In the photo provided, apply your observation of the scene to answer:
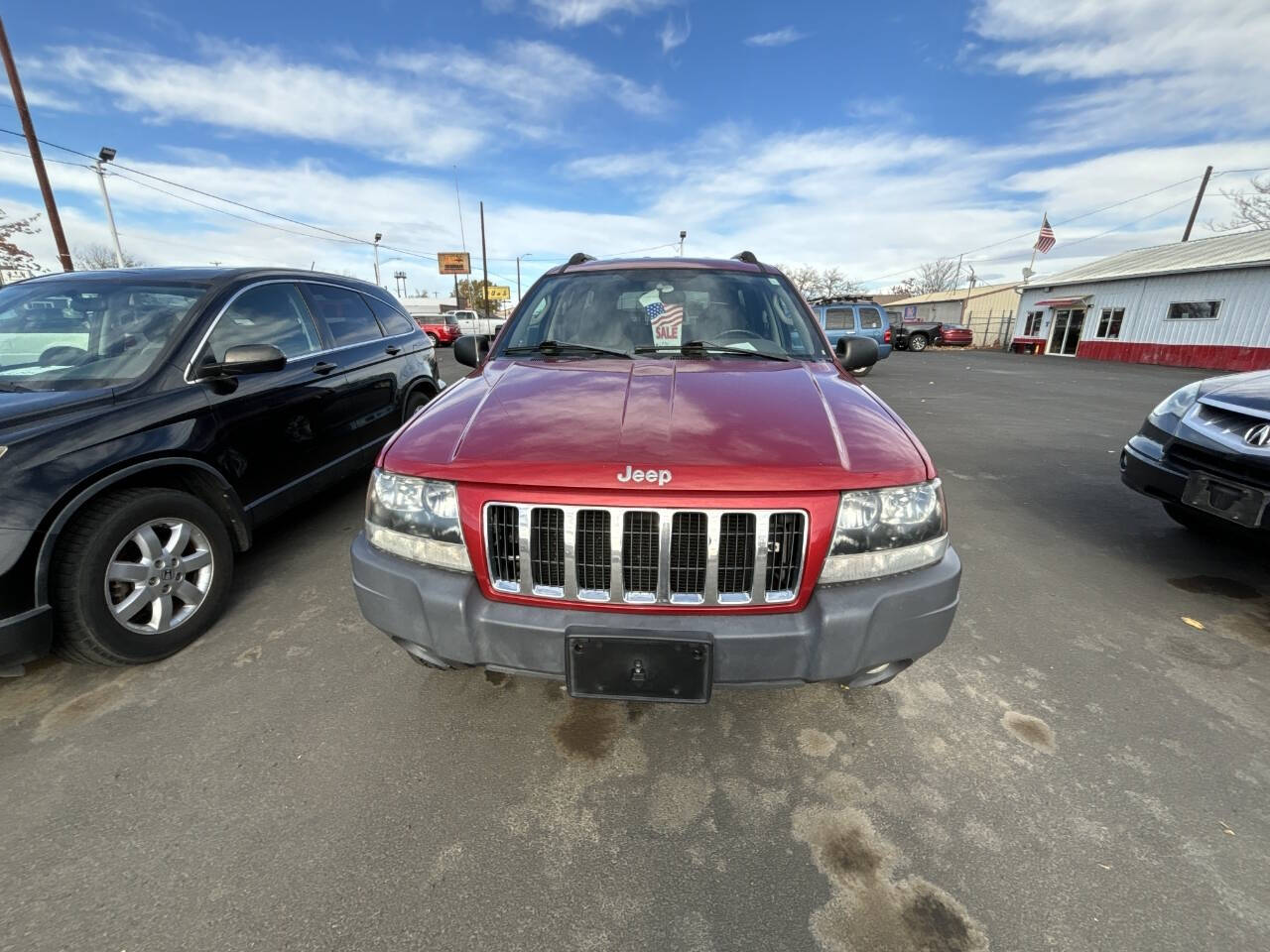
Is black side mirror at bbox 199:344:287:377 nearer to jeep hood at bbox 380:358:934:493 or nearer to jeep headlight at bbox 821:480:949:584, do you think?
jeep hood at bbox 380:358:934:493

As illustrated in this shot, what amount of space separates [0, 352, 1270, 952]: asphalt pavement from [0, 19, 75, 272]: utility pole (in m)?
16.0

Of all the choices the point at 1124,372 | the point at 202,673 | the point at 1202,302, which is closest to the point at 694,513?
the point at 202,673

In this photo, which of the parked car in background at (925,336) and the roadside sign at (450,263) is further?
the roadside sign at (450,263)

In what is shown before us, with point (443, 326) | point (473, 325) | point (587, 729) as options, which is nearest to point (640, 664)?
point (587, 729)

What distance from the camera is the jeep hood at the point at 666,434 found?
5.15 ft

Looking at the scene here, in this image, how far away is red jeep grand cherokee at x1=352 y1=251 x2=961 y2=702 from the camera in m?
1.55

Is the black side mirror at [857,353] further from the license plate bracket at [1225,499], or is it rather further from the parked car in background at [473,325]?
the parked car in background at [473,325]

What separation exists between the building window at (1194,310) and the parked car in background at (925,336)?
910 cm

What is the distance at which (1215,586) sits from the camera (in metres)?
3.28

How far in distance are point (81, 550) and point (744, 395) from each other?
263 centimetres

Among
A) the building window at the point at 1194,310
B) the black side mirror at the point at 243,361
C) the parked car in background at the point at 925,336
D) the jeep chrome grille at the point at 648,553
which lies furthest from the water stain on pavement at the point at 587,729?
the parked car in background at the point at 925,336

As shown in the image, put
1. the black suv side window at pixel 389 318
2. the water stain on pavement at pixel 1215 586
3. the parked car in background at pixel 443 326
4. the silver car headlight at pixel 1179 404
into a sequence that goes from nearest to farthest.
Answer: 1. the water stain on pavement at pixel 1215 586
2. the silver car headlight at pixel 1179 404
3. the black suv side window at pixel 389 318
4. the parked car in background at pixel 443 326

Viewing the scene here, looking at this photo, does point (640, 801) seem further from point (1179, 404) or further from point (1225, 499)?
point (1179, 404)

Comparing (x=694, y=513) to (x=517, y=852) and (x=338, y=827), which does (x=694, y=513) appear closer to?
(x=517, y=852)
